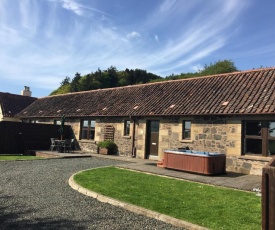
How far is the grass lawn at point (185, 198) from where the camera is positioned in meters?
5.97

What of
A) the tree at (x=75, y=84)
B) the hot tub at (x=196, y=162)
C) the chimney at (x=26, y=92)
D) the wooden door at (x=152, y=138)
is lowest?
the hot tub at (x=196, y=162)

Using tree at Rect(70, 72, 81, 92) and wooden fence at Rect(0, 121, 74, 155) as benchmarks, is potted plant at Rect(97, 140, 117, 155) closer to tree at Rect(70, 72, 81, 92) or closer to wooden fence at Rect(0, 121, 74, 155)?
wooden fence at Rect(0, 121, 74, 155)

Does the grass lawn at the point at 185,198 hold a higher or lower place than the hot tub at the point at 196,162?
lower

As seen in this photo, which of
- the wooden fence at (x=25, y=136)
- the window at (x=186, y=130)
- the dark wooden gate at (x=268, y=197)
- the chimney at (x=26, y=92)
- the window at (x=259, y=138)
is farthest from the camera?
the chimney at (x=26, y=92)

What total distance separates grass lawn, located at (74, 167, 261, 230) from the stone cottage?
4732 millimetres

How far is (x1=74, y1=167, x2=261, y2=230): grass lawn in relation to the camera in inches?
235

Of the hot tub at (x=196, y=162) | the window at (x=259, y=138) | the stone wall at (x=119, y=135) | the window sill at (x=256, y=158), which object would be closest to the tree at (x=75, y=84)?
the stone wall at (x=119, y=135)

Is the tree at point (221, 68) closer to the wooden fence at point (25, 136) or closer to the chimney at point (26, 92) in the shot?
the chimney at point (26, 92)

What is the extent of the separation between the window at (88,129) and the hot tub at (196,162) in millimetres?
9922

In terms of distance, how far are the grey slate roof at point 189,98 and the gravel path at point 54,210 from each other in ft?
27.8

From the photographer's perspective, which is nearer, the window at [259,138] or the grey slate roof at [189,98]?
the window at [259,138]

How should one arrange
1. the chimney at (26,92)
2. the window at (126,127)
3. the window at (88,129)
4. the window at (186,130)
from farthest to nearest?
the chimney at (26,92), the window at (88,129), the window at (126,127), the window at (186,130)

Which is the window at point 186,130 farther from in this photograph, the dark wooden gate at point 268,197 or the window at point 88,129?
the dark wooden gate at point 268,197

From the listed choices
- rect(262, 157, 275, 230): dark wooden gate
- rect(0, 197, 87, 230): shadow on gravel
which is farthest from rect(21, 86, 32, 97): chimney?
rect(262, 157, 275, 230): dark wooden gate
